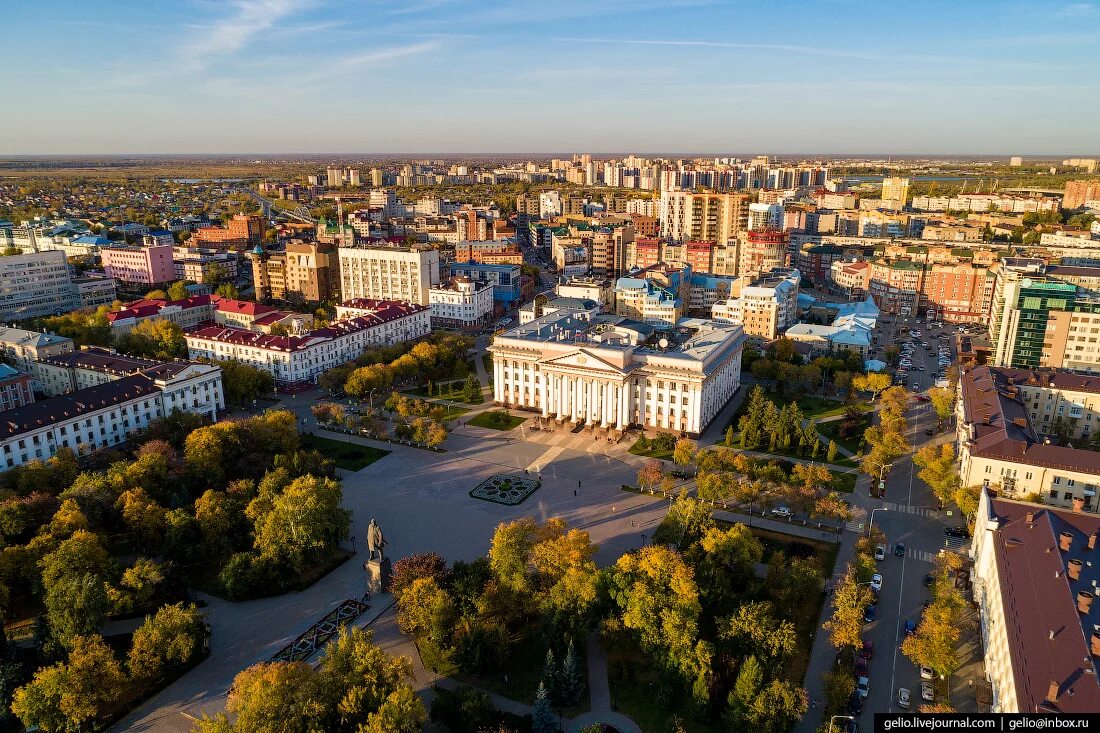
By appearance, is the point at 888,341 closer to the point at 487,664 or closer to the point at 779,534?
the point at 779,534

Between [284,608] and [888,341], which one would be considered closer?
[284,608]

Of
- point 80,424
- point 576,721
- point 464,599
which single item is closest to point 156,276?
point 80,424

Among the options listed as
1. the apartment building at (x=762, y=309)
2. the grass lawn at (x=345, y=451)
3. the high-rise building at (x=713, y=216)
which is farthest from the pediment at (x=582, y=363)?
the high-rise building at (x=713, y=216)

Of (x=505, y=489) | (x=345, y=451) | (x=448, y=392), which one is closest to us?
(x=505, y=489)

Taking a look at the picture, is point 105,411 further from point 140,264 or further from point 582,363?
point 140,264

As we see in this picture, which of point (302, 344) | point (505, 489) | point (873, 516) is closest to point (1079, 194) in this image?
point (873, 516)
